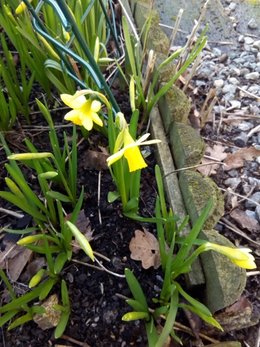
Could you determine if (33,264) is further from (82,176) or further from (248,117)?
(248,117)

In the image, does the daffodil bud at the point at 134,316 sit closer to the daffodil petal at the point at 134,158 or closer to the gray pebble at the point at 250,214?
the daffodil petal at the point at 134,158

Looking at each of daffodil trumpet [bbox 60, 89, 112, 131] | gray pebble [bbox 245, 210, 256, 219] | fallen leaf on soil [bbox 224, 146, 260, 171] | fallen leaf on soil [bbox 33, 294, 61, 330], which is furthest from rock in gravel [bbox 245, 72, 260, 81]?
fallen leaf on soil [bbox 33, 294, 61, 330]

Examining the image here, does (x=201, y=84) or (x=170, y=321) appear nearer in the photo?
(x=170, y=321)

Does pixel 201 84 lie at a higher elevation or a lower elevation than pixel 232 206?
higher

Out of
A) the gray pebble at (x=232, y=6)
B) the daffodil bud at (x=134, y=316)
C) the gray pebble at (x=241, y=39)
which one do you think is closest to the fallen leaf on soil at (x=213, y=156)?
the daffodil bud at (x=134, y=316)

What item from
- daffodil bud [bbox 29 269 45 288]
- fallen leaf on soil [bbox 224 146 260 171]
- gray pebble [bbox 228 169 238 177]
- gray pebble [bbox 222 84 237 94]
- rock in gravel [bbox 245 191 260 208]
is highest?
gray pebble [bbox 222 84 237 94]

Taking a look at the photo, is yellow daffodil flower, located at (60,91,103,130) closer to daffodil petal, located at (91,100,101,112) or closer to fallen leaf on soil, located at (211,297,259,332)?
daffodil petal, located at (91,100,101,112)

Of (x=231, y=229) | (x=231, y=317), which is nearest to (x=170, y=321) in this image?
(x=231, y=317)
